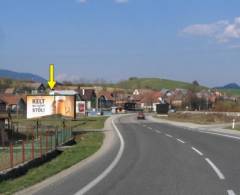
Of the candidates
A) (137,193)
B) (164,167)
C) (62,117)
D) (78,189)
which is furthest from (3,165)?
(62,117)

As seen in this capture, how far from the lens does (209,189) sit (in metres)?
12.2

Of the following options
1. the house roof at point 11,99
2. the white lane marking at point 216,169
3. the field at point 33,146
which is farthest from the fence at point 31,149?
the house roof at point 11,99

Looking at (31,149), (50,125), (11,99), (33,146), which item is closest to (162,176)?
(33,146)

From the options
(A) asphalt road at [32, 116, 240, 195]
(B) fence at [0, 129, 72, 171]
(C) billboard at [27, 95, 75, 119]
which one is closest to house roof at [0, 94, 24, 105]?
(C) billboard at [27, 95, 75, 119]

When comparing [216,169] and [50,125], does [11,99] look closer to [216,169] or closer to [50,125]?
[50,125]

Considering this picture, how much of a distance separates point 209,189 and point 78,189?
2.85m

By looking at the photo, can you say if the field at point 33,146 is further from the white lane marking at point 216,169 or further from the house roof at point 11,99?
the house roof at point 11,99

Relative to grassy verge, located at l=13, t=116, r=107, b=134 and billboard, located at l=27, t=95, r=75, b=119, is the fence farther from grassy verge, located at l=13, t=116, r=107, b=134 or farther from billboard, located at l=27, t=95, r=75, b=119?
billboard, located at l=27, t=95, r=75, b=119

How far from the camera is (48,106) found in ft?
181

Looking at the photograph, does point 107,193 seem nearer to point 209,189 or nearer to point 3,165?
point 209,189

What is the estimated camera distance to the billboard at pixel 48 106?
181ft

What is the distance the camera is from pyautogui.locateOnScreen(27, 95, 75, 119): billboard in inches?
2167

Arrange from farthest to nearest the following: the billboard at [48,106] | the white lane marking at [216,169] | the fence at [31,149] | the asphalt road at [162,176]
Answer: the billboard at [48,106]
the fence at [31,149]
the white lane marking at [216,169]
the asphalt road at [162,176]

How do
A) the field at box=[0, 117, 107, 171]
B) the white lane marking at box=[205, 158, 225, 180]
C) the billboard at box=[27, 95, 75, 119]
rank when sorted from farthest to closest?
the billboard at box=[27, 95, 75, 119] < the field at box=[0, 117, 107, 171] < the white lane marking at box=[205, 158, 225, 180]
